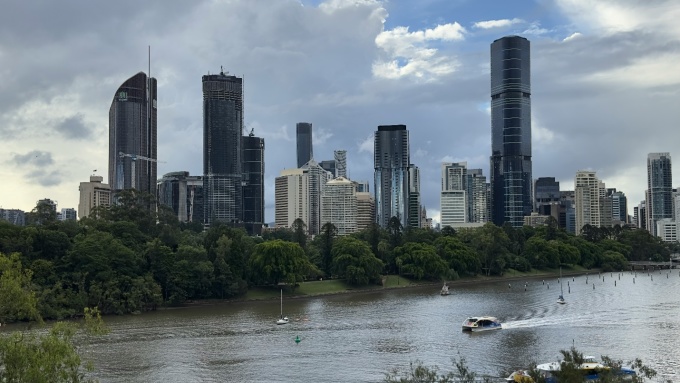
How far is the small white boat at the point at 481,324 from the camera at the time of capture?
76062 mm

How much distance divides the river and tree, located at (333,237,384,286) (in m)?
12.2

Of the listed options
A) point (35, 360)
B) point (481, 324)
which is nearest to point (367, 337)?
point (481, 324)

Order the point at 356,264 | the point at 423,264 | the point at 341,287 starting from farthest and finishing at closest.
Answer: the point at 423,264 → the point at 356,264 → the point at 341,287

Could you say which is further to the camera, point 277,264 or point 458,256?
point 458,256

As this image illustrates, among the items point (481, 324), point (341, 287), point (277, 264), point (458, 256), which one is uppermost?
point (277, 264)

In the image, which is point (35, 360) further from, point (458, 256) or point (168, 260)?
point (458, 256)

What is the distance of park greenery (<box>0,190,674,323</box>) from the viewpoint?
312 feet

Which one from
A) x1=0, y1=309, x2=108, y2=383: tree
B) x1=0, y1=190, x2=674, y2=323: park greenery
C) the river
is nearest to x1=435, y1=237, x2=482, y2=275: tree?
x1=0, y1=190, x2=674, y2=323: park greenery

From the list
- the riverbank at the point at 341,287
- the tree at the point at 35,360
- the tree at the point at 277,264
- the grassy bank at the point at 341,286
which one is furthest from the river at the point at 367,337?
the tree at the point at 35,360

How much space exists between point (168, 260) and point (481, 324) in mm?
47738

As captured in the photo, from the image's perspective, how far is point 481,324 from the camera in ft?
253

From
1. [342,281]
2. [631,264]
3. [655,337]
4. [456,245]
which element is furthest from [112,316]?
[631,264]

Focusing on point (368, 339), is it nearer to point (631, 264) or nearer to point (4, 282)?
point (4, 282)

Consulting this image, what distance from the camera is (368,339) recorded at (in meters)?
70.6
